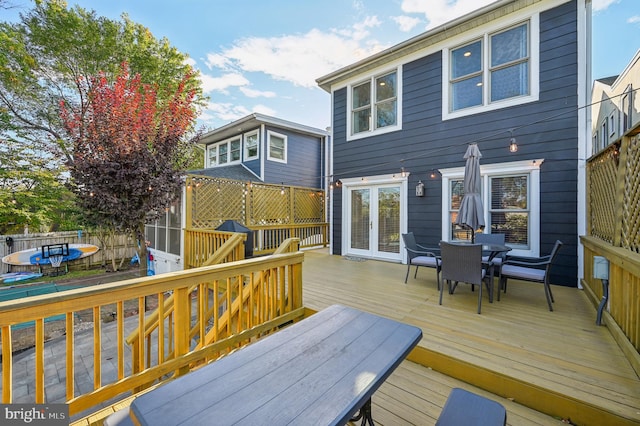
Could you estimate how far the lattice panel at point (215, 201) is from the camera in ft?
22.0

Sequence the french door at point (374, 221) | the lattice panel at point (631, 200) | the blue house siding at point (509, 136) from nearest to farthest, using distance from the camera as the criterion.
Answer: the lattice panel at point (631, 200), the blue house siding at point (509, 136), the french door at point (374, 221)

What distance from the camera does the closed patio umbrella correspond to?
13.2ft

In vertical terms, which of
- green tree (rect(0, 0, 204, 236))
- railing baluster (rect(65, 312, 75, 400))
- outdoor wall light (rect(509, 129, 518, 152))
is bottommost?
railing baluster (rect(65, 312, 75, 400))

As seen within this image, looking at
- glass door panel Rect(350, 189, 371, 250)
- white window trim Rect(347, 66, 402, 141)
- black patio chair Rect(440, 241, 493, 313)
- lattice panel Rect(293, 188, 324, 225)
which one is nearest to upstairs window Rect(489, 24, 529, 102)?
white window trim Rect(347, 66, 402, 141)

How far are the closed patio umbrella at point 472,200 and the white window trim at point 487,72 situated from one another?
1.63m

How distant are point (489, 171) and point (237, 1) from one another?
738cm

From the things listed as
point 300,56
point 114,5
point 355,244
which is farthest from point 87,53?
point 355,244

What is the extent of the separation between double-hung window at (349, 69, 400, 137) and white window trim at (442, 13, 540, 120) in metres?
1.08

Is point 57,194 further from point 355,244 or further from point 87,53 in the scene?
point 355,244

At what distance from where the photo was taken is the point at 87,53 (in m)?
9.57

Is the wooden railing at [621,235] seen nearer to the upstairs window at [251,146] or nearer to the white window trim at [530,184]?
the white window trim at [530,184]

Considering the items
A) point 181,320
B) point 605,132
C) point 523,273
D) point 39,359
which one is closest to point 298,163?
point 523,273

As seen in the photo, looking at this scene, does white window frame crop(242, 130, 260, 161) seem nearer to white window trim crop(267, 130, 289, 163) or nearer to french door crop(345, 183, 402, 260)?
white window trim crop(267, 130, 289, 163)

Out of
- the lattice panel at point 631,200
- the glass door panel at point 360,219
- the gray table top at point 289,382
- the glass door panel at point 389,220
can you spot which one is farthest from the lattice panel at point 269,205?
the lattice panel at point 631,200
